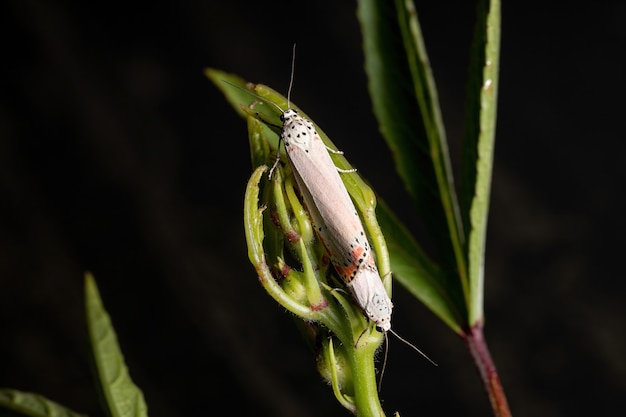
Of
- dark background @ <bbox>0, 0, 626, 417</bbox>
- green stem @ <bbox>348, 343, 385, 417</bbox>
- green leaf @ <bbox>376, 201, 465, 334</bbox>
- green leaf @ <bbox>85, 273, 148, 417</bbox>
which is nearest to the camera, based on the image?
green stem @ <bbox>348, 343, 385, 417</bbox>

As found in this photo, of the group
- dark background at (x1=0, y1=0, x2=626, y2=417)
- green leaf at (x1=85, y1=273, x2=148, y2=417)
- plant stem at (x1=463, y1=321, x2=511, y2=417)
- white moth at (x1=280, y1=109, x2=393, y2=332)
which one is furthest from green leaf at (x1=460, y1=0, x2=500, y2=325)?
dark background at (x1=0, y1=0, x2=626, y2=417)

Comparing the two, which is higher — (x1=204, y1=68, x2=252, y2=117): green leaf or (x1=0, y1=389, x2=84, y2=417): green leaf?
(x1=204, y1=68, x2=252, y2=117): green leaf

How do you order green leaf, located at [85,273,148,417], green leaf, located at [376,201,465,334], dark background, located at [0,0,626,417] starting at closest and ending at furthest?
green leaf, located at [85,273,148,417] < green leaf, located at [376,201,465,334] < dark background, located at [0,0,626,417]

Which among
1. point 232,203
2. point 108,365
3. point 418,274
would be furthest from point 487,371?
point 232,203

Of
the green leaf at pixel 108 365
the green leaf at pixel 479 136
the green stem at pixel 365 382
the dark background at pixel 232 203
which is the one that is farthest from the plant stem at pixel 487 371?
the dark background at pixel 232 203

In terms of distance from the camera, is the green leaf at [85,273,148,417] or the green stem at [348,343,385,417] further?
the green leaf at [85,273,148,417]

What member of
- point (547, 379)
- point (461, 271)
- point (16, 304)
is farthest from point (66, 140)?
point (461, 271)

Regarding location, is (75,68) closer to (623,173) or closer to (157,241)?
(157,241)

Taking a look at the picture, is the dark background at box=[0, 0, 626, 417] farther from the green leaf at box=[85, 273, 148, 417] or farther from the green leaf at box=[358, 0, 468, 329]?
the green leaf at box=[85, 273, 148, 417]
